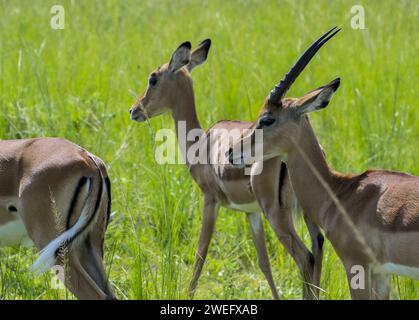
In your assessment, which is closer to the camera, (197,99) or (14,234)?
(14,234)

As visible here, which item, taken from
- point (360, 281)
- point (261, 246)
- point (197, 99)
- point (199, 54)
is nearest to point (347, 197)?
point (360, 281)

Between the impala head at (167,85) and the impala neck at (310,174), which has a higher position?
the impala head at (167,85)

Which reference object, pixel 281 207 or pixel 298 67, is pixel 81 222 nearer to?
pixel 298 67

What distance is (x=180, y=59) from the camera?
21.4 ft

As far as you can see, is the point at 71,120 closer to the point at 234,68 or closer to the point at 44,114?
the point at 44,114

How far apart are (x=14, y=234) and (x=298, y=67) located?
5.15ft

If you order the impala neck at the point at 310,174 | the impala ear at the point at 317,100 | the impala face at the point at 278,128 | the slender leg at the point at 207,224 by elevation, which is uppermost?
the impala ear at the point at 317,100

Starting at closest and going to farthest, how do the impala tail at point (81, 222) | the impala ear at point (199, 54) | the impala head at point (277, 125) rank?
the impala tail at point (81, 222) → the impala head at point (277, 125) → the impala ear at point (199, 54)

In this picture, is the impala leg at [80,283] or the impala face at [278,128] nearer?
the impala leg at [80,283]

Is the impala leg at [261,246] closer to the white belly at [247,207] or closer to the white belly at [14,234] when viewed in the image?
the white belly at [247,207]

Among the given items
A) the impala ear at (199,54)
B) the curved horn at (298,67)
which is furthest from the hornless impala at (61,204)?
the impala ear at (199,54)

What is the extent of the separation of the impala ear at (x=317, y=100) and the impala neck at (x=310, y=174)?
8 centimetres

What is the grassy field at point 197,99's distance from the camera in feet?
17.7

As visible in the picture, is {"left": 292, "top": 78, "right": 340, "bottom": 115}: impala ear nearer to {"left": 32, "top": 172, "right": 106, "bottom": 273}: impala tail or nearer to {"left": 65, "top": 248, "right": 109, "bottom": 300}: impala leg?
{"left": 32, "top": 172, "right": 106, "bottom": 273}: impala tail
